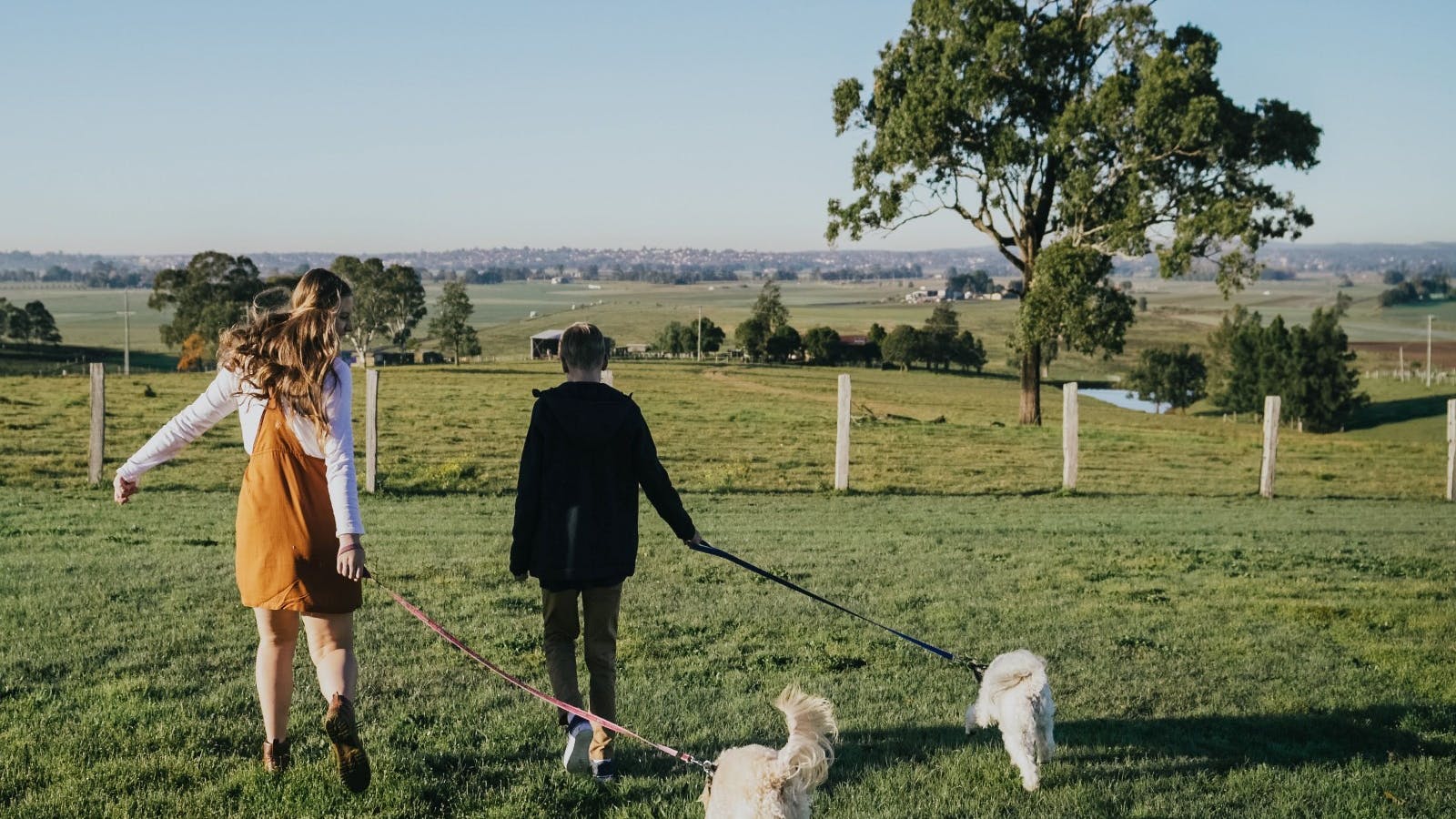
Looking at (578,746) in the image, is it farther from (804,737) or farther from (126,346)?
(126,346)

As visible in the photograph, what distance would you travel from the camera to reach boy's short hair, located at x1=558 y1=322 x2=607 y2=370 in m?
4.93

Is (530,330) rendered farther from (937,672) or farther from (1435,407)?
(937,672)

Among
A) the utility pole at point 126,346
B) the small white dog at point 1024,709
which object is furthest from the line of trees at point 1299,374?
the small white dog at point 1024,709

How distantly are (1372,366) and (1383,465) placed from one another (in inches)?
3906

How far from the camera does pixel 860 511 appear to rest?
16.8 m

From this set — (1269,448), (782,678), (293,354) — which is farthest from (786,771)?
(1269,448)

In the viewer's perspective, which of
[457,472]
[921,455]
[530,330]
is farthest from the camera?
[530,330]

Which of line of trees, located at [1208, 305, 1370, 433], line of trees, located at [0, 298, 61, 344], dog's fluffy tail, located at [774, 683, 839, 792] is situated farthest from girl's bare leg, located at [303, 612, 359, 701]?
line of trees, located at [0, 298, 61, 344]

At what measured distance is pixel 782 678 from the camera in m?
6.80

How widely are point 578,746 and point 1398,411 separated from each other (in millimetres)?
87968

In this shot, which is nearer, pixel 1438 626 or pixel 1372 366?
pixel 1438 626

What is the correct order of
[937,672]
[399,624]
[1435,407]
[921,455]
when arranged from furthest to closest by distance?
[1435,407] < [921,455] < [399,624] < [937,672]

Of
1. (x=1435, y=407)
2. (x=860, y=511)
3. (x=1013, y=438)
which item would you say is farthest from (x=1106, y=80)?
(x=1435, y=407)

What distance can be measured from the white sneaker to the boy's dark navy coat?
0.68 m
